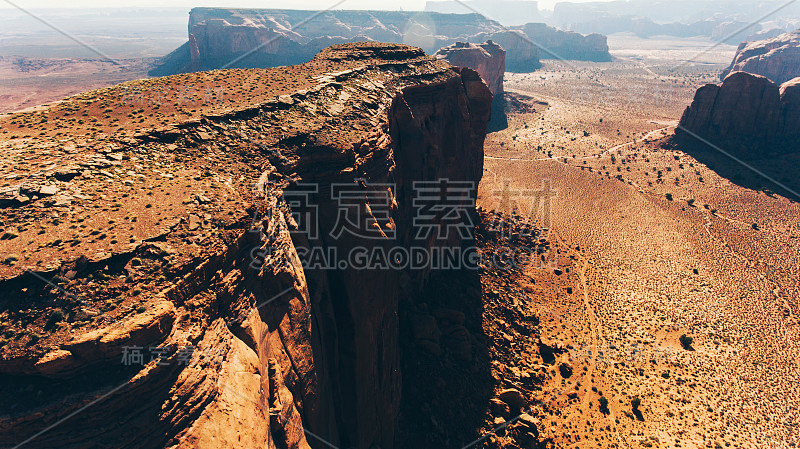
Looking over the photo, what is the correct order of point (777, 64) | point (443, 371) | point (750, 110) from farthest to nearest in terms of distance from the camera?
1. point (777, 64)
2. point (750, 110)
3. point (443, 371)

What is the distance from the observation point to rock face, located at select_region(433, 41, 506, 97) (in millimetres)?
119938

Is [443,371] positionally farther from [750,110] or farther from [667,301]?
[750,110]

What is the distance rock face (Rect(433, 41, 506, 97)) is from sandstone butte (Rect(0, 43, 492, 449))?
102 m

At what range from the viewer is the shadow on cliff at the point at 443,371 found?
87.5 feet

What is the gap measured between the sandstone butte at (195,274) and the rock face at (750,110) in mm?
88897

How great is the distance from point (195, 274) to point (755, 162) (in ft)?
336

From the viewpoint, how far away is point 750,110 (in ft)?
258

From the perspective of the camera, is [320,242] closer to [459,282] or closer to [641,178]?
[459,282]

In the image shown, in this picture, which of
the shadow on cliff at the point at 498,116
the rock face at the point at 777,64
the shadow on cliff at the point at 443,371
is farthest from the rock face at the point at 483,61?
the shadow on cliff at the point at 443,371

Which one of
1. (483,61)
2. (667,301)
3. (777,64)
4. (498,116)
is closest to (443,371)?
(667,301)

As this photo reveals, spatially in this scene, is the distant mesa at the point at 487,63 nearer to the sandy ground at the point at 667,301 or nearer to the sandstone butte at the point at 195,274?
the sandy ground at the point at 667,301

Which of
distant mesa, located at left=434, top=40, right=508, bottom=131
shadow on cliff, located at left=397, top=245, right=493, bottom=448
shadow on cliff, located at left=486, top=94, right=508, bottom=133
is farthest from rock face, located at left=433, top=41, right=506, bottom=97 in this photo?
shadow on cliff, located at left=397, top=245, right=493, bottom=448

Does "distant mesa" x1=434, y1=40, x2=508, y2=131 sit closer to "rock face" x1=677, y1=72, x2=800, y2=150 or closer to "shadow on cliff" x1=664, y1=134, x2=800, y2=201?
"rock face" x1=677, y1=72, x2=800, y2=150

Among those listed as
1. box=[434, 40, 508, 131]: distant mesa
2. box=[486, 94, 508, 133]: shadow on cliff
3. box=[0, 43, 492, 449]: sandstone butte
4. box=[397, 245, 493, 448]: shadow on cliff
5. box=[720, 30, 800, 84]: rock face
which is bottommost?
box=[397, 245, 493, 448]: shadow on cliff
